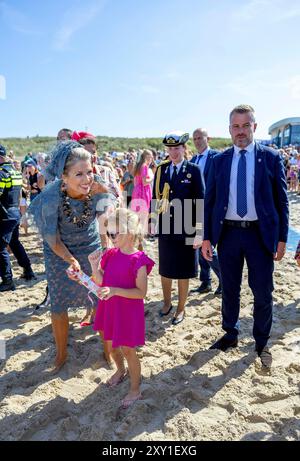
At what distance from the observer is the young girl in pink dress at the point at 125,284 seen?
2.67 metres

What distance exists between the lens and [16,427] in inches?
104

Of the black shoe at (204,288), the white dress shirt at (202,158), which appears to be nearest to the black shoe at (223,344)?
the black shoe at (204,288)

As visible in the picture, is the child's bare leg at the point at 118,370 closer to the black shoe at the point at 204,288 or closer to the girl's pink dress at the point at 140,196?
the black shoe at the point at 204,288

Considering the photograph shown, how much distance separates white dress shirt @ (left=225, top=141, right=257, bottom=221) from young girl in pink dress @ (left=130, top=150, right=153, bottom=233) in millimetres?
3478

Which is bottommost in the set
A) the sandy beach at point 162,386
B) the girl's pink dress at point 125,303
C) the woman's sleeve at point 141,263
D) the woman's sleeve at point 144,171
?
the sandy beach at point 162,386

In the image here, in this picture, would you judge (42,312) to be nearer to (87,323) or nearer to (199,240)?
(87,323)

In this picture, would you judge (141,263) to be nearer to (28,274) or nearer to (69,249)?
(69,249)

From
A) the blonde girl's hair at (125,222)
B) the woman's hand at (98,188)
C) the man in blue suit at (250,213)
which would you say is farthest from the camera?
the woman's hand at (98,188)

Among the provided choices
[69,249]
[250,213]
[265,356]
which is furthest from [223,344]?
[69,249]

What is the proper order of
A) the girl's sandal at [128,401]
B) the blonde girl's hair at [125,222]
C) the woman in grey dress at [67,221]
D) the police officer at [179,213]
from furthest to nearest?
the police officer at [179,213]
the woman in grey dress at [67,221]
the girl's sandal at [128,401]
the blonde girl's hair at [125,222]

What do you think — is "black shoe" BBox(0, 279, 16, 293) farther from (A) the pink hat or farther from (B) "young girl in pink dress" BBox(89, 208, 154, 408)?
(B) "young girl in pink dress" BBox(89, 208, 154, 408)

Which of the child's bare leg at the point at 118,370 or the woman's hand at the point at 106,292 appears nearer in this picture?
the woman's hand at the point at 106,292

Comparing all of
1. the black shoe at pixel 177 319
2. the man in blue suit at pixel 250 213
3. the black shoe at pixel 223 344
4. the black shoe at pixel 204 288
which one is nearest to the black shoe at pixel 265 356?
the man in blue suit at pixel 250 213

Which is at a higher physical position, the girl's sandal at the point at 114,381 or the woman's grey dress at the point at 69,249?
the woman's grey dress at the point at 69,249
